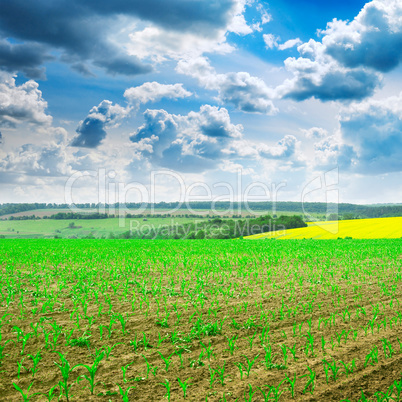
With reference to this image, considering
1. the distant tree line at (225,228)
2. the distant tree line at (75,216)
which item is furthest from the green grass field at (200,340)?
the distant tree line at (75,216)

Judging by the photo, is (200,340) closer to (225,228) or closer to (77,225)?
(225,228)

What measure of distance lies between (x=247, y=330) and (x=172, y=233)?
82.2m

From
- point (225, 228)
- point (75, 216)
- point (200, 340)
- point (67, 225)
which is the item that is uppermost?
point (200, 340)

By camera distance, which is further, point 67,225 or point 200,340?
point 67,225

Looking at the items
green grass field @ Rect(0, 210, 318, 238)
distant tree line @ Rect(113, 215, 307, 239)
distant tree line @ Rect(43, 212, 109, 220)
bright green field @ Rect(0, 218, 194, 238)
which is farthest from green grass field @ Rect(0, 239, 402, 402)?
distant tree line @ Rect(43, 212, 109, 220)

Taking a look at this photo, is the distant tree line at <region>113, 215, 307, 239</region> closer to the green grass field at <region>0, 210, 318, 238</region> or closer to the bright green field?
the green grass field at <region>0, 210, 318, 238</region>

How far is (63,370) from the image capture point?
512cm

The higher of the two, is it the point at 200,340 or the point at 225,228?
the point at 200,340

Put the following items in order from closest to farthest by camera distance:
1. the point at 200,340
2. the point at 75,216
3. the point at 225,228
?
the point at 200,340 → the point at 225,228 → the point at 75,216

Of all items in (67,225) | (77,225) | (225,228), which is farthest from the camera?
(67,225)

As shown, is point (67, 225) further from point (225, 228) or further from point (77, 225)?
point (225, 228)

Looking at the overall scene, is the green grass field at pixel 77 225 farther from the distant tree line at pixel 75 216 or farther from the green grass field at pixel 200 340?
the green grass field at pixel 200 340

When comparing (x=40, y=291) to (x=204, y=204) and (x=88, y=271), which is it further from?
(x=204, y=204)

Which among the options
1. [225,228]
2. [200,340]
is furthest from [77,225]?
[200,340]
